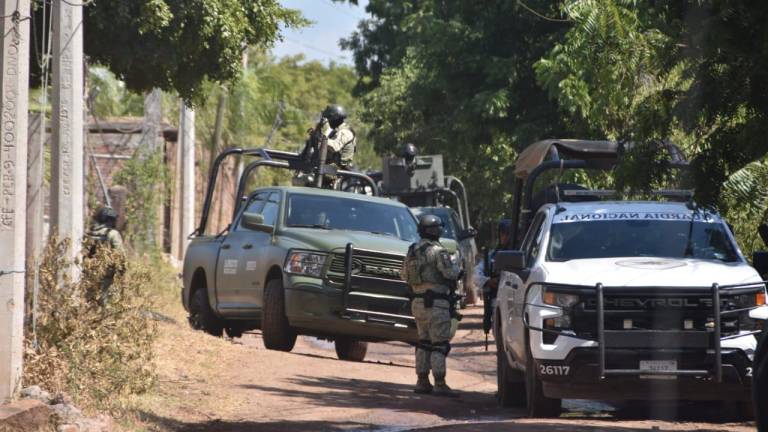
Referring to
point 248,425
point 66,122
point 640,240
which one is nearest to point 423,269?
point 640,240

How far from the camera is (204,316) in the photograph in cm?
1822

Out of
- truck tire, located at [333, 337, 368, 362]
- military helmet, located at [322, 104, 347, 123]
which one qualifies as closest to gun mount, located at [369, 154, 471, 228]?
military helmet, located at [322, 104, 347, 123]

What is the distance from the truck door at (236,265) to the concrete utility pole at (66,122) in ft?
11.2

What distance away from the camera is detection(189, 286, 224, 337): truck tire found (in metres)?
18.1

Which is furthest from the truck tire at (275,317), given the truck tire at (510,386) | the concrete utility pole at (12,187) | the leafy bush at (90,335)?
the concrete utility pole at (12,187)

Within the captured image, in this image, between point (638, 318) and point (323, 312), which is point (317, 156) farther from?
point (638, 318)

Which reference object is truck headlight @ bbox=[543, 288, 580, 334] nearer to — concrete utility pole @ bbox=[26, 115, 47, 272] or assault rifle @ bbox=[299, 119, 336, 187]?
concrete utility pole @ bbox=[26, 115, 47, 272]

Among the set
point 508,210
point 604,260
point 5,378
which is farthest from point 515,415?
point 508,210

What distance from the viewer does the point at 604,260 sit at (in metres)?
11.6

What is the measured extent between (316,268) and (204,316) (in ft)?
10.9

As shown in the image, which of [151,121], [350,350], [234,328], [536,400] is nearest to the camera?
[536,400]

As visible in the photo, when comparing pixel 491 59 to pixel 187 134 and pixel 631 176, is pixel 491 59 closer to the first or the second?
pixel 187 134

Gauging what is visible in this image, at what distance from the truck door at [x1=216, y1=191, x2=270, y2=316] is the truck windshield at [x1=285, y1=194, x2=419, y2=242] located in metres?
0.48

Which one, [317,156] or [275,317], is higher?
[317,156]
